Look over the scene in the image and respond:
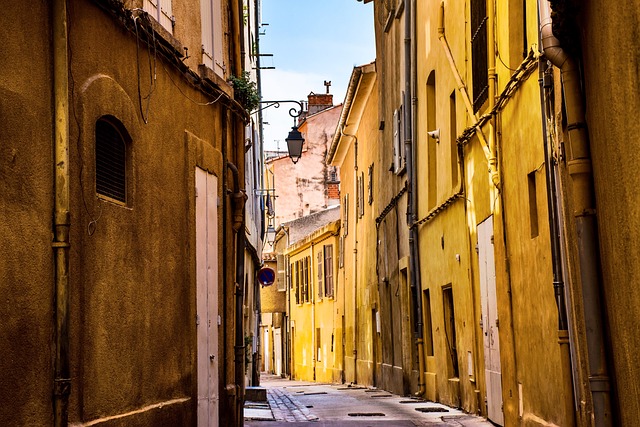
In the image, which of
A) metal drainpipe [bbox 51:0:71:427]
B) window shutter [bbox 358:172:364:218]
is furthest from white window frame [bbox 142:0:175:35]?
window shutter [bbox 358:172:364:218]

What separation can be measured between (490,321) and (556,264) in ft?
13.2

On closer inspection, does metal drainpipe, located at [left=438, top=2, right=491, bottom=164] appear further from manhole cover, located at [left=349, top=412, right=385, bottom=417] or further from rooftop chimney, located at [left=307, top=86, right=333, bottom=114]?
rooftop chimney, located at [left=307, top=86, right=333, bottom=114]

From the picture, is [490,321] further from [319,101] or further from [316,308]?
[319,101]

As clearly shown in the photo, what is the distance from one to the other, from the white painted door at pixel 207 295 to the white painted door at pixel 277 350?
35.8m

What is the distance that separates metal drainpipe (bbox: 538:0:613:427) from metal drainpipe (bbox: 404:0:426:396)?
11.3 meters

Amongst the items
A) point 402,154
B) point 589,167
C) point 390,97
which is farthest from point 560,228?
point 390,97

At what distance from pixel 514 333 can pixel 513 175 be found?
1743 mm

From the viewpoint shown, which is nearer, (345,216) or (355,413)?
(355,413)

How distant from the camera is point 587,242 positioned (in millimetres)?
7434

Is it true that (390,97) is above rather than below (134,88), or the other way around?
above

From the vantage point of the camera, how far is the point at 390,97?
74.2 feet

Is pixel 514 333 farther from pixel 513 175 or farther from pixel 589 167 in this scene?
pixel 589 167

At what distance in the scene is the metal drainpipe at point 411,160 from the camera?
62.6 feet

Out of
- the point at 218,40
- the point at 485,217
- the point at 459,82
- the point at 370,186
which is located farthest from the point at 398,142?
the point at 218,40
